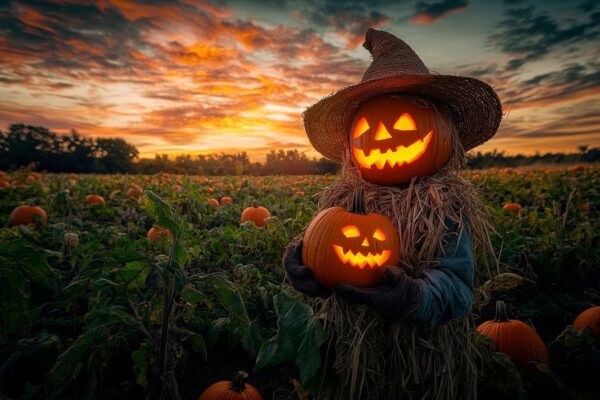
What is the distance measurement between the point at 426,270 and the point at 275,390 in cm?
147

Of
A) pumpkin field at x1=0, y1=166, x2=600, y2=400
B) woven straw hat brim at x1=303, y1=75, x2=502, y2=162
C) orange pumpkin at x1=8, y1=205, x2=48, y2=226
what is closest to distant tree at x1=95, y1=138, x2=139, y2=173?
orange pumpkin at x1=8, y1=205, x2=48, y2=226

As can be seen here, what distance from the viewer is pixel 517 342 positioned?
2.76m

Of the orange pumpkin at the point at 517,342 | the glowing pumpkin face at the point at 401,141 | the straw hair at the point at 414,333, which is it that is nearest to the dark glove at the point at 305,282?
the straw hair at the point at 414,333

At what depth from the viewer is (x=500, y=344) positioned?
280 cm

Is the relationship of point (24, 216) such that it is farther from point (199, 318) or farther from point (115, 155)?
point (115, 155)

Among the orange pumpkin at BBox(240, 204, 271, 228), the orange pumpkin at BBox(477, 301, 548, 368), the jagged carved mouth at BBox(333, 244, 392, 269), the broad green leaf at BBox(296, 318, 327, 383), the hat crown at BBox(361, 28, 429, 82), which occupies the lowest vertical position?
the orange pumpkin at BBox(477, 301, 548, 368)

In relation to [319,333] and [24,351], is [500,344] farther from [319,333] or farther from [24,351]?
[24,351]

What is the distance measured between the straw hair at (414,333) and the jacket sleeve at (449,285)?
0.07 meters

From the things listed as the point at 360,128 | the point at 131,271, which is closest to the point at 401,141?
the point at 360,128

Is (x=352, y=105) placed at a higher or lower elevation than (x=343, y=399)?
higher

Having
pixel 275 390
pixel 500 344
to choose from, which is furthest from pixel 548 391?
pixel 275 390

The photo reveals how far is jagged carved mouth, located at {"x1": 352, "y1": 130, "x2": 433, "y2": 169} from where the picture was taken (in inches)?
86.0

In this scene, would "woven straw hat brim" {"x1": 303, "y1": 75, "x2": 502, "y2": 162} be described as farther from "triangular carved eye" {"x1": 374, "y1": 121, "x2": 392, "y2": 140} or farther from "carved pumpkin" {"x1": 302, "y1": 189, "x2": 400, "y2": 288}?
"carved pumpkin" {"x1": 302, "y1": 189, "x2": 400, "y2": 288}

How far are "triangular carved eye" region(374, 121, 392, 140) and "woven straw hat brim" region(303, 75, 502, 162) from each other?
0.25 meters
